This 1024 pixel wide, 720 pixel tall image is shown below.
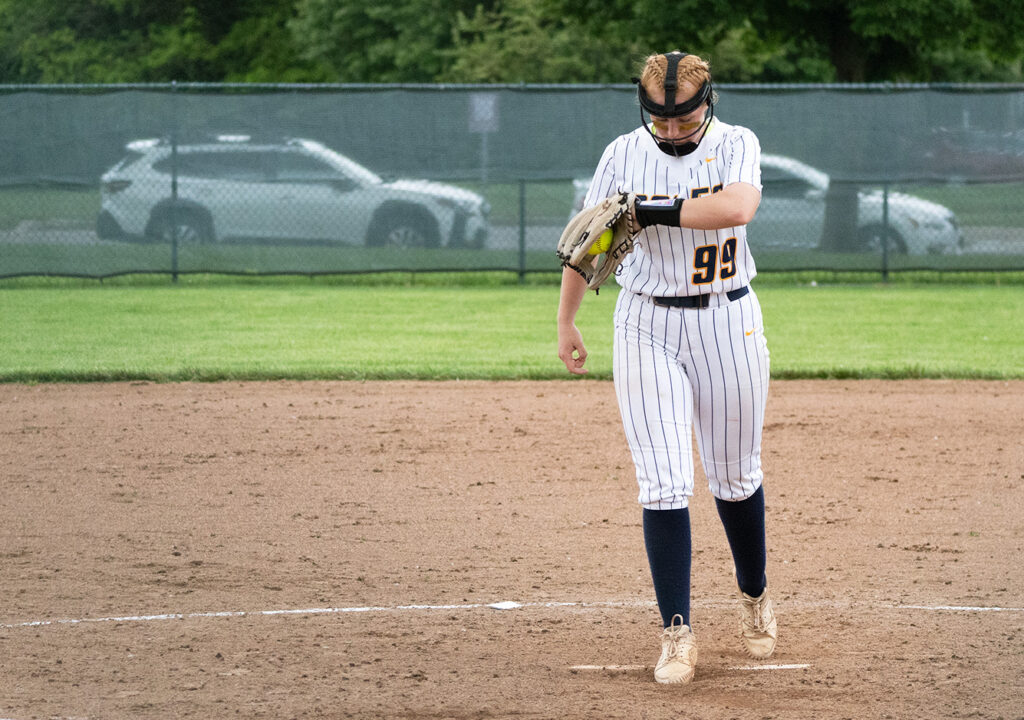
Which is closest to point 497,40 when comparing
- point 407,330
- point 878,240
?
point 878,240

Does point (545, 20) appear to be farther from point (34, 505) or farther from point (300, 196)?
point (34, 505)

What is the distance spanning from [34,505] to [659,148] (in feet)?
12.0

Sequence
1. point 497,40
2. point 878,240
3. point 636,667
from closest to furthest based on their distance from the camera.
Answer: point 636,667 → point 878,240 → point 497,40

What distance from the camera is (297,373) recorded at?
31.2 ft

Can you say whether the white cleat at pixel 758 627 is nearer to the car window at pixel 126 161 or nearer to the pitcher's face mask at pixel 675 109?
the pitcher's face mask at pixel 675 109

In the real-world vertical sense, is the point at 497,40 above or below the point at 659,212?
above

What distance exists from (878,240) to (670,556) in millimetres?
11560

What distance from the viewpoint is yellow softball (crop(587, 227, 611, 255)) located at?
12.1ft

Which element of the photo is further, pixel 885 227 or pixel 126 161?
pixel 885 227

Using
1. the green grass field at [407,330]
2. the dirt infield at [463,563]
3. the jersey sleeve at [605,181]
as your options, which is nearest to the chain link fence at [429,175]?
the green grass field at [407,330]

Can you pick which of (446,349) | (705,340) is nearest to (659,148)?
(705,340)

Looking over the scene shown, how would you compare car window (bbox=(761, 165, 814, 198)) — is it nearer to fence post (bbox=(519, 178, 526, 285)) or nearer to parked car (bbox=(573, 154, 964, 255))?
parked car (bbox=(573, 154, 964, 255))

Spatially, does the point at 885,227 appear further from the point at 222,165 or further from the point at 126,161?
the point at 126,161

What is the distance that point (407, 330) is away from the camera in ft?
37.9
